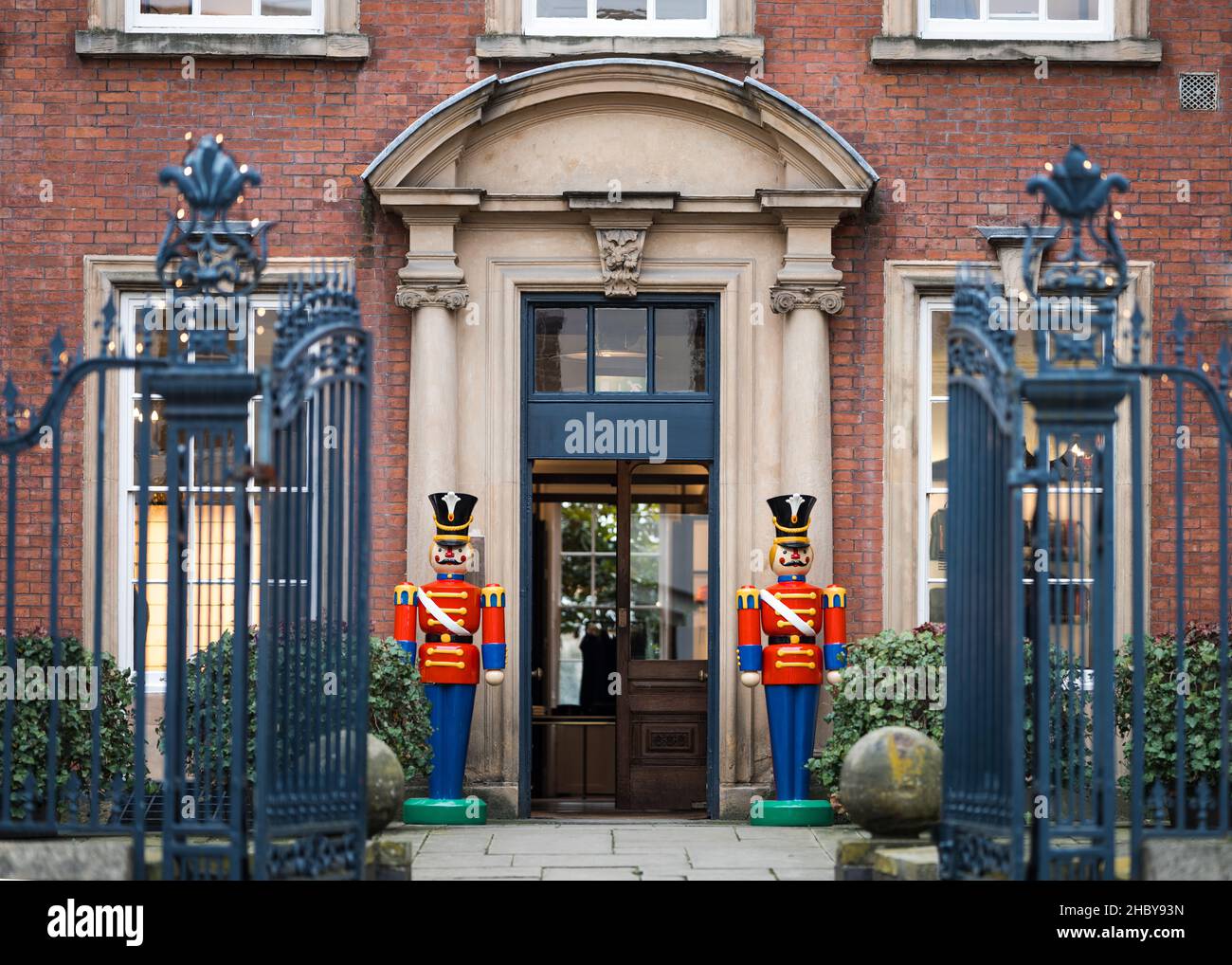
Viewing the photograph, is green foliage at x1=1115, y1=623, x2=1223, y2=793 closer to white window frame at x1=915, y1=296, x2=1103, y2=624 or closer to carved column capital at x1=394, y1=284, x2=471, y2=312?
white window frame at x1=915, y1=296, x2=1103, y2=624

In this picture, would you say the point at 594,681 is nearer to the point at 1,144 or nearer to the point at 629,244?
the point at 629,244

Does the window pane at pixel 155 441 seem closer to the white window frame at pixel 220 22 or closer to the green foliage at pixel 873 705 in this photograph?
the white window frame at pixel 220 22

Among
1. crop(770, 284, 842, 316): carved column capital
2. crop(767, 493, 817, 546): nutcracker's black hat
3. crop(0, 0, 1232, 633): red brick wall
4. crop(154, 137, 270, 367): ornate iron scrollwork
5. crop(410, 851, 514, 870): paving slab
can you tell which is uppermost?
crop(0, 0, 1232, 633): red brick wall

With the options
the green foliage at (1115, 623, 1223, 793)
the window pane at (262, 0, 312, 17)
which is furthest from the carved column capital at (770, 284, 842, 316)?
the window pane at (262, 0, 312, 17)

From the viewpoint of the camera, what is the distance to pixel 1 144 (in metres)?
11.3

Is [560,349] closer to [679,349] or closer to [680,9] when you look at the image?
[679,349]

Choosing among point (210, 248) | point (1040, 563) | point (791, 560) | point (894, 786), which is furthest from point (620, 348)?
point (1040, 563)

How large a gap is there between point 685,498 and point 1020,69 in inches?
144

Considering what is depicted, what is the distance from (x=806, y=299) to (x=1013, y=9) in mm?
2473

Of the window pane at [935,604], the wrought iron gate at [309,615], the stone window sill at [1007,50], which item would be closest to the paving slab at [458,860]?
the wrought iron gate at [309,615]

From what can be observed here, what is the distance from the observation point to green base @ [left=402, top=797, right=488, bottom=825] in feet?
34.6

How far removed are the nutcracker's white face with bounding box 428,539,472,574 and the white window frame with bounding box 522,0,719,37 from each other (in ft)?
11.5
